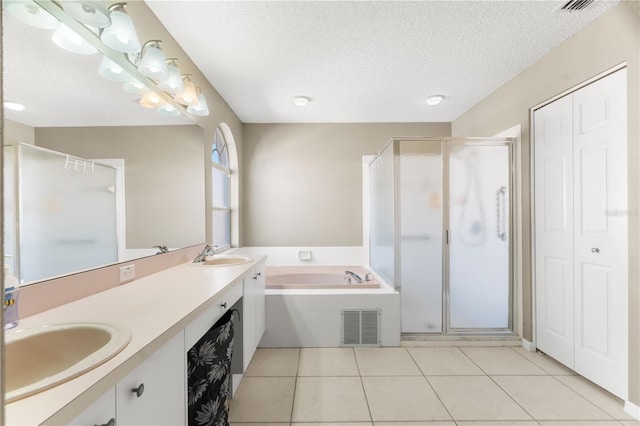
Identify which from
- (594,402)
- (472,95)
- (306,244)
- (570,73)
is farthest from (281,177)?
(594,402)

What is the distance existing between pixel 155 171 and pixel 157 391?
128cm

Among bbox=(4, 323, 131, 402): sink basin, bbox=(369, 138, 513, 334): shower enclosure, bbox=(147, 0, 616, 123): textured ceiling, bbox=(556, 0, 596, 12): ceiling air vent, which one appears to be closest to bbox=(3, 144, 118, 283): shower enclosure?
bbox=(4, 323, 131, 402): sink basin

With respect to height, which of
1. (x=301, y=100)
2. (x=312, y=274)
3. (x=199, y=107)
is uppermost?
(x=301, y=100)

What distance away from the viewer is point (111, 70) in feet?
4.66

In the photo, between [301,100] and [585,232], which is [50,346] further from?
[585,232]

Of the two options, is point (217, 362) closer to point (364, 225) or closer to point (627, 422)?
point (627, 422)

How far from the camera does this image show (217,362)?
50.1 inches

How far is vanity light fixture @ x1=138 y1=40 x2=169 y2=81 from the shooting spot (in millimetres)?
1559

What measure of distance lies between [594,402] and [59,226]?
307 centimetres

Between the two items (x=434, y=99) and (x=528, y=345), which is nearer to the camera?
(x=528, y=345)

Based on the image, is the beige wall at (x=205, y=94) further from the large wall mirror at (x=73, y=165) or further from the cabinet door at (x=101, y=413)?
the cabinet door at (x=101, y=413)

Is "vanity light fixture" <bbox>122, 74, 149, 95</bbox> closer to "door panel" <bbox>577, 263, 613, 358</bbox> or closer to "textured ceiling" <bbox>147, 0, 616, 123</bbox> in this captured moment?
"textured ceiling" <bbox>147, 0, 616, 123</bbox>

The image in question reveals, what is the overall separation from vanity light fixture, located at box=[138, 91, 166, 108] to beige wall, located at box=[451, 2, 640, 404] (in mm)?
2827

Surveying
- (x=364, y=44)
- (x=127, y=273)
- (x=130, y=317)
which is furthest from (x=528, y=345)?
(x=127, y=273)
